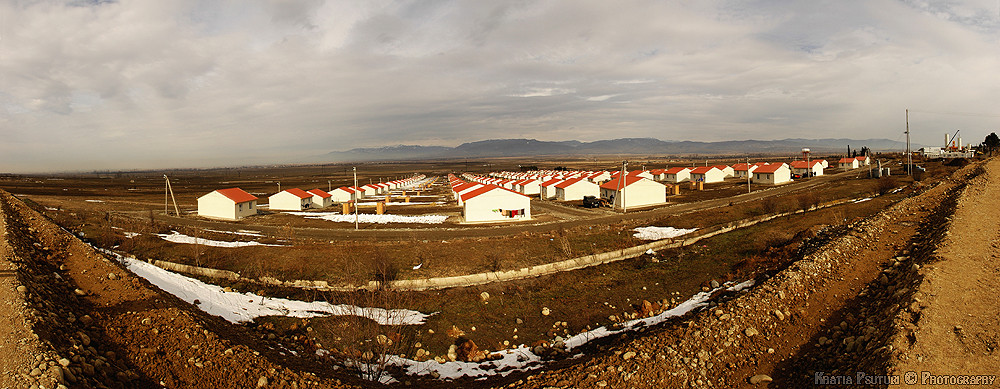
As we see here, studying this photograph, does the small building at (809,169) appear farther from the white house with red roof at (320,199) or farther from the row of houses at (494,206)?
the white house with red roof at (320,199)

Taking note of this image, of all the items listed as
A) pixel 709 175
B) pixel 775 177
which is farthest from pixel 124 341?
pixel 709 175

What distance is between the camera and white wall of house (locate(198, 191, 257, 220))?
146 feet

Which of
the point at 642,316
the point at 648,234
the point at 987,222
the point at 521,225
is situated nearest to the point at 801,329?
the point at 642,316

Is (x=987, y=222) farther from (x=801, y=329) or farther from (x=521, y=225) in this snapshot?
(x=521, y=225)

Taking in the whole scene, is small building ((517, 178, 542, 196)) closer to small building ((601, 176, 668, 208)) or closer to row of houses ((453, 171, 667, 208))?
row of houses ((453, 171, 667, 208))

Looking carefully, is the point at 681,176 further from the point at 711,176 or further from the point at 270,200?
the point at 270,200

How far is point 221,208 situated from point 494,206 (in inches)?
1114

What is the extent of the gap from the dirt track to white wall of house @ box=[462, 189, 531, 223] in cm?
2848

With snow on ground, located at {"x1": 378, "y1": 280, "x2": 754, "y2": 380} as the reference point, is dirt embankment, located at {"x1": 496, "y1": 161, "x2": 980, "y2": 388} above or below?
above

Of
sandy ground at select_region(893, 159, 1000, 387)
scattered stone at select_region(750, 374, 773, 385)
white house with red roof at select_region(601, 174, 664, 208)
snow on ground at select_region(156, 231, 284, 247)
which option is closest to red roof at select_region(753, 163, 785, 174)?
white house with red roof at select_region(601, 174, 664, 208)

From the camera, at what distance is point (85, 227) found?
26672mm

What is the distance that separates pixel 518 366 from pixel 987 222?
48.5ft

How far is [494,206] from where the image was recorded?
135 ft

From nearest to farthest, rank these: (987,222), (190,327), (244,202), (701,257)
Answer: (190,327), (987,222), (701,257), (244,202)
